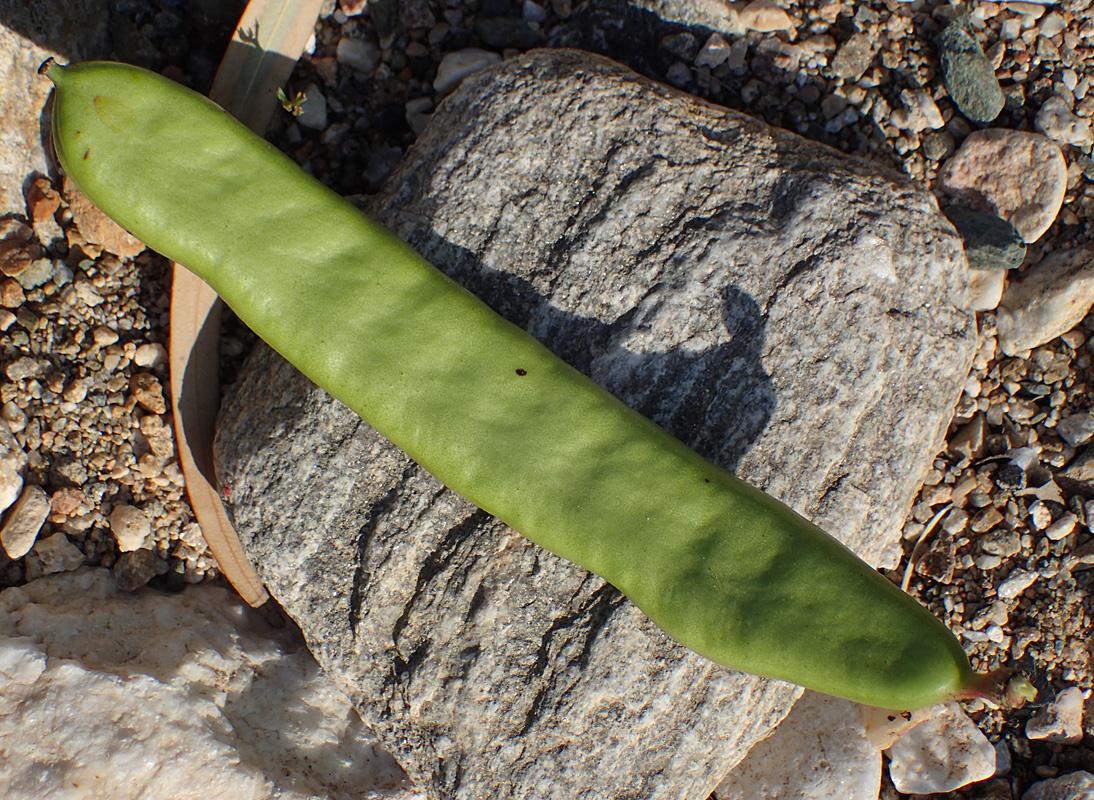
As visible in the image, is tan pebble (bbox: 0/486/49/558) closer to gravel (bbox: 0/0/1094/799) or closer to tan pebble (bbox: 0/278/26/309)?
gravel (bbox: 0/0/1094/799)

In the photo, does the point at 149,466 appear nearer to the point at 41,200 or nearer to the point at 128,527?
the point at 128,527

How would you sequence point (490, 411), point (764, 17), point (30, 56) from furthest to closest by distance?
point (764, 17) → point (30, 56) → point (490, 411)

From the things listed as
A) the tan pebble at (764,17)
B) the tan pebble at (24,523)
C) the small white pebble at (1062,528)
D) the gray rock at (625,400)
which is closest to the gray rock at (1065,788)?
the small white pebble at (1062,528)

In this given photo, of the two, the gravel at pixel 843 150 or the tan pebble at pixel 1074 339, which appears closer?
the gravel at pixel 843 150

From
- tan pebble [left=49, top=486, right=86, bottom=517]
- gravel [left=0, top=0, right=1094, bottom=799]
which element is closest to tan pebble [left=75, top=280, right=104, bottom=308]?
gravel [left=0, top=0, right=1094, bottom=799]

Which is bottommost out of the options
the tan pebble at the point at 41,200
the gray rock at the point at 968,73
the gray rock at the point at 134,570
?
the gray rock at the point at 134,570

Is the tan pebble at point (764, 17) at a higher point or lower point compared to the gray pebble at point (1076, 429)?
higher

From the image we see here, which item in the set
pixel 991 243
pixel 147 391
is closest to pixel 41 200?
pixel 147 391

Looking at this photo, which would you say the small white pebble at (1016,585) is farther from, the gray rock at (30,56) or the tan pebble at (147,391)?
the gray rock at (30,56)
